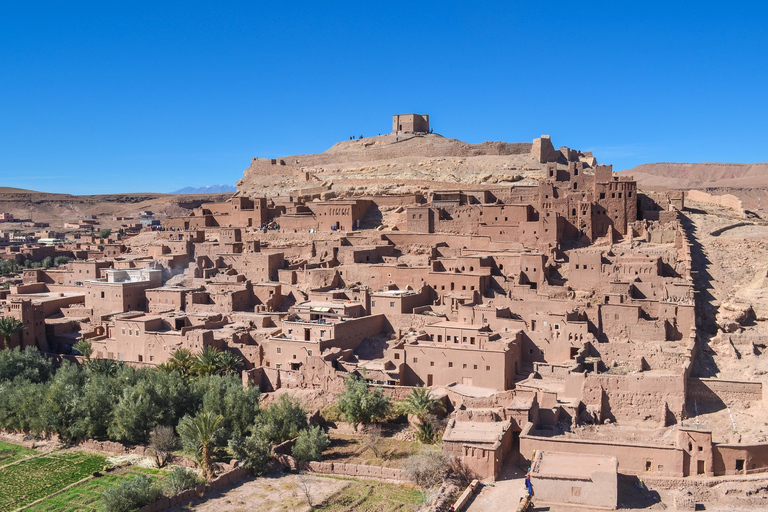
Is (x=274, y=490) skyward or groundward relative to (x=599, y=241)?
groundward

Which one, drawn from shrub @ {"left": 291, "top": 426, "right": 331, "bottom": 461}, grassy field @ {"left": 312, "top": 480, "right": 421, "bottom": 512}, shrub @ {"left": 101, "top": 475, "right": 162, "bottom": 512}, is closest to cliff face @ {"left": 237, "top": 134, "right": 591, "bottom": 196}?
shrub @ {"left": 291, "top": 426, "right": 331, "bottom": 461}

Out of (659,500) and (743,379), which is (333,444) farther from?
(743,379)

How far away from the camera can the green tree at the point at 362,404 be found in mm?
22062

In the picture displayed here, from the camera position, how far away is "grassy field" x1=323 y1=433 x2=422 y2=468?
20547 millimetres

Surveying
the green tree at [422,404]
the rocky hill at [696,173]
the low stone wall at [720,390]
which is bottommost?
the green tree at [422,404]

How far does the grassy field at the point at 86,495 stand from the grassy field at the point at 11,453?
367cm

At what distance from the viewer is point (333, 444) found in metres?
22.1

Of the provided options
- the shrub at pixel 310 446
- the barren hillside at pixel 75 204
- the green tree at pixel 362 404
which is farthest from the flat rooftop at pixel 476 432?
the barren hillside at pixel 75 204

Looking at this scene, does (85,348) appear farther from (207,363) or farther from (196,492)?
(196,492)

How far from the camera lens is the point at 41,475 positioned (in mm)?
21312

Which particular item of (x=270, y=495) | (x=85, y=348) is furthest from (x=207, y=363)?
(x=270, y=495)

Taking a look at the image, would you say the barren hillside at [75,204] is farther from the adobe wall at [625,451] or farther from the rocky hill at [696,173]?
the adobe wall at [625,451]

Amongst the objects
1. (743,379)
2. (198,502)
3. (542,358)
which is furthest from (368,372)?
(743,379)

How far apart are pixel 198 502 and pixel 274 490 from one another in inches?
76.0
